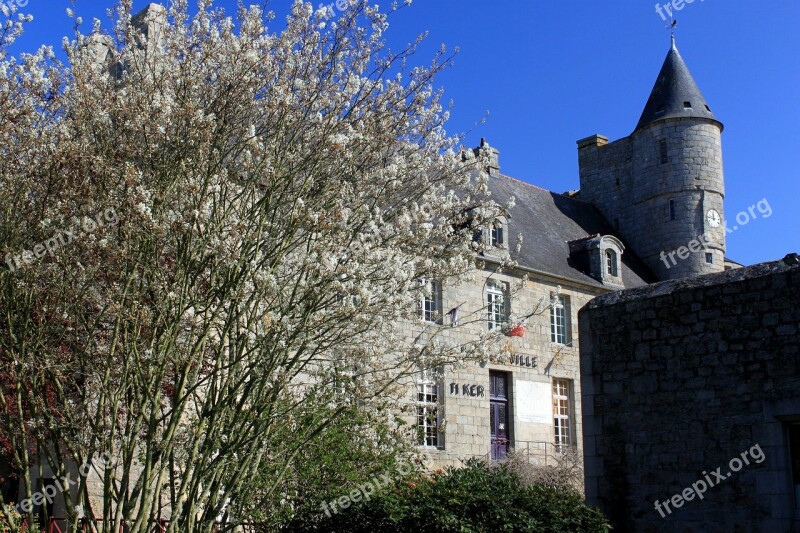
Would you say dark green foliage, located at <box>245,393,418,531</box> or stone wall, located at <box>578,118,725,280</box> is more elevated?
stone wall, located at <box>578,118,725,280</box>

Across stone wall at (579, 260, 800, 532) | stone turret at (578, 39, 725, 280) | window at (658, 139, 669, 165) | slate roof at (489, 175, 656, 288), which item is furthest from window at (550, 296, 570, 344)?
stone wall at (579, 260, 800, 532)

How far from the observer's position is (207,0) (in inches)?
290

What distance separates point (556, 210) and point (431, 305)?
9.08 m

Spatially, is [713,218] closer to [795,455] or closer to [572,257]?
[572,257]

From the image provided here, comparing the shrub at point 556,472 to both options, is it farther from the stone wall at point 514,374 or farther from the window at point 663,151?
the window at point 663,151

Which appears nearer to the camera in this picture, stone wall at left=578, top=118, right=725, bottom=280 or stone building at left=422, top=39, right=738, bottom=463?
stone building at left=422, top=39, right=738, bottom=463

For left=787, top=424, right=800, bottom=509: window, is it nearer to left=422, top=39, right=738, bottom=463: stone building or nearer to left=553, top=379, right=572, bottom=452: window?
left=422, top=39, right=738, bottom=463: stone building

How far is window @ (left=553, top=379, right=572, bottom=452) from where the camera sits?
22.8 metres

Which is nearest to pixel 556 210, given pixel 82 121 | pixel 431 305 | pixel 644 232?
pixel 644 232

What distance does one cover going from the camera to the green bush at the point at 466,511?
830 cm

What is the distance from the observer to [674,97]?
94.8 ft

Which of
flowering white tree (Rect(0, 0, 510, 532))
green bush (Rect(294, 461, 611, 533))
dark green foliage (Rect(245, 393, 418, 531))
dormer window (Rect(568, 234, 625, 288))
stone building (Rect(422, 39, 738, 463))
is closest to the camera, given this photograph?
flowering white tree (Rect(0, 0, 510, 532))

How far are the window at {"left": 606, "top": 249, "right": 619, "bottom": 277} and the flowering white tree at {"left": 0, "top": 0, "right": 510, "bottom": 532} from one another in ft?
60.7

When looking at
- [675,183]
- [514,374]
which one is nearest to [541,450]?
[514,374]
